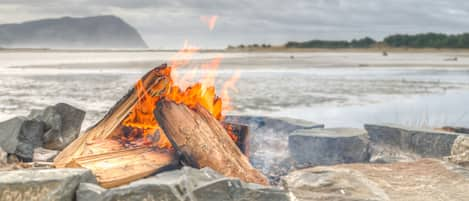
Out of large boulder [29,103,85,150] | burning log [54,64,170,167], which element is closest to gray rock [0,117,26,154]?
large boulder [29,103,85,150]

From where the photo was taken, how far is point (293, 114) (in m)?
12.2

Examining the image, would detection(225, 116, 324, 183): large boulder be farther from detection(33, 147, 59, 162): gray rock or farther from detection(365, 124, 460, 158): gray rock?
detection(33, 147, 59, 162): gray rock

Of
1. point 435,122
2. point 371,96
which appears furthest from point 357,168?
point 371,96

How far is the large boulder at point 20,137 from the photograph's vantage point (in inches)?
253

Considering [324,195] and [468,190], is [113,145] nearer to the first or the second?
[324,195]

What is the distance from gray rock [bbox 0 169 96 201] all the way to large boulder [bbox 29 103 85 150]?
130 inches

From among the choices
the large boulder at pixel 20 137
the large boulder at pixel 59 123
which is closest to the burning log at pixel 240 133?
the large boulder at pixel 59 123

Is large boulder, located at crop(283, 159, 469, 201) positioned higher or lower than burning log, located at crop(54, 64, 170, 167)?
lower

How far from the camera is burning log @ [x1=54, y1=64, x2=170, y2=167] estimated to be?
5.60 m

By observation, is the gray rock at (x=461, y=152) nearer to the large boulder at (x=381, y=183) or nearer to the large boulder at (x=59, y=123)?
the large boulder at (x=381, y=183)

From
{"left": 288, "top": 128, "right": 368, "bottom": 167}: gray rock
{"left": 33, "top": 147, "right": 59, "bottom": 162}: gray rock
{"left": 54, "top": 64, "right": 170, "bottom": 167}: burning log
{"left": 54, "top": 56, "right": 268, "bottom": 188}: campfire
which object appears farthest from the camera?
{"left": 288, "top": 128, "right": 368, "bottom": 167}: gray rock

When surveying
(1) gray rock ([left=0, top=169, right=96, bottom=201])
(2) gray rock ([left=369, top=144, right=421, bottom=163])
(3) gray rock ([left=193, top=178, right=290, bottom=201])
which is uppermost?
(1) gray rock ([left=0, top=169, right=96, bottom=201])

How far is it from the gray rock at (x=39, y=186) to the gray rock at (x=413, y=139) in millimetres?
5045

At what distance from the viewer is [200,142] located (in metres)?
5.18
